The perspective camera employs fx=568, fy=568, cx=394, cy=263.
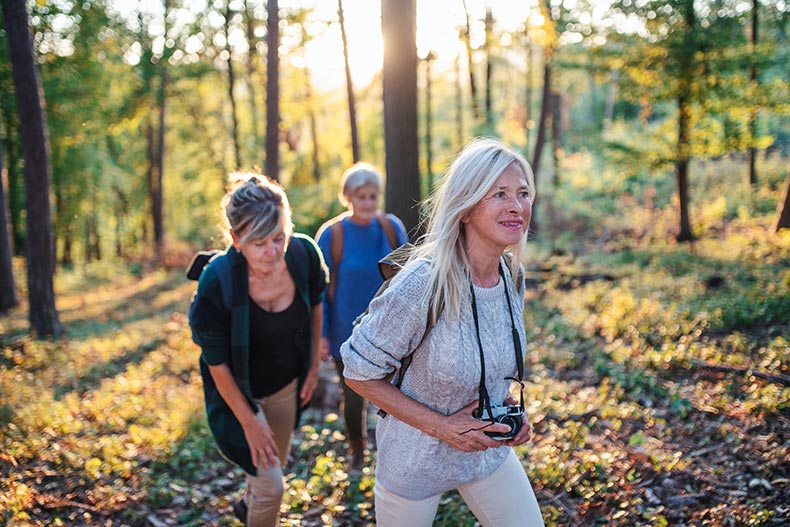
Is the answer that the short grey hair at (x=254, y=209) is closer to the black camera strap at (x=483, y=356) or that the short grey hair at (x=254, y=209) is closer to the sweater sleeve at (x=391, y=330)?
the sweater sleeve at (x=391, y=330)

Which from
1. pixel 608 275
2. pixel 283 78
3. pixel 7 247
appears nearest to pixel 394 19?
pixel 608 275

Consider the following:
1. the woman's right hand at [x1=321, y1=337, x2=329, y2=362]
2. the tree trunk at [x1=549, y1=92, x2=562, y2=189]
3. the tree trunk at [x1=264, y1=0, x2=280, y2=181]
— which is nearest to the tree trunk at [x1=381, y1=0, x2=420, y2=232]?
the woman's right hand at [x1=321, y1=337, x2=329, y2=362]

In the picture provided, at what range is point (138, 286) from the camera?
20.6 meters

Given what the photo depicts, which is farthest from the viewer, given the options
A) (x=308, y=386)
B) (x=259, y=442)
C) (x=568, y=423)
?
(x=568, y=423)

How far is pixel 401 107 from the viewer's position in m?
6.11

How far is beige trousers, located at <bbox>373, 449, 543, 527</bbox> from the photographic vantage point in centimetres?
248

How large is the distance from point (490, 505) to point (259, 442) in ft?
4.65

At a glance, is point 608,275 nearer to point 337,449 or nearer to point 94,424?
point 337,449

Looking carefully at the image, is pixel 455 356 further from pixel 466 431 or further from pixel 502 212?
pixel 502 212

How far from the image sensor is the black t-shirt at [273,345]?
3422mm

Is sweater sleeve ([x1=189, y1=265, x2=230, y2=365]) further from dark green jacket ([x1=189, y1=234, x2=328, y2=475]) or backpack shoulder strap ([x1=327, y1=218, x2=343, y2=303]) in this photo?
backpack shoulder strap ([x1=327, y1=218, x2=343, y2=303])

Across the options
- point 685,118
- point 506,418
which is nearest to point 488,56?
point 685,118

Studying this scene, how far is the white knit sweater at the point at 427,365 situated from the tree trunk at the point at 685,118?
12437 millimetres

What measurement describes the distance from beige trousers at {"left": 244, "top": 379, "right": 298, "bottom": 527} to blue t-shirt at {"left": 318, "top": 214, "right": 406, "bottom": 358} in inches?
42.8
